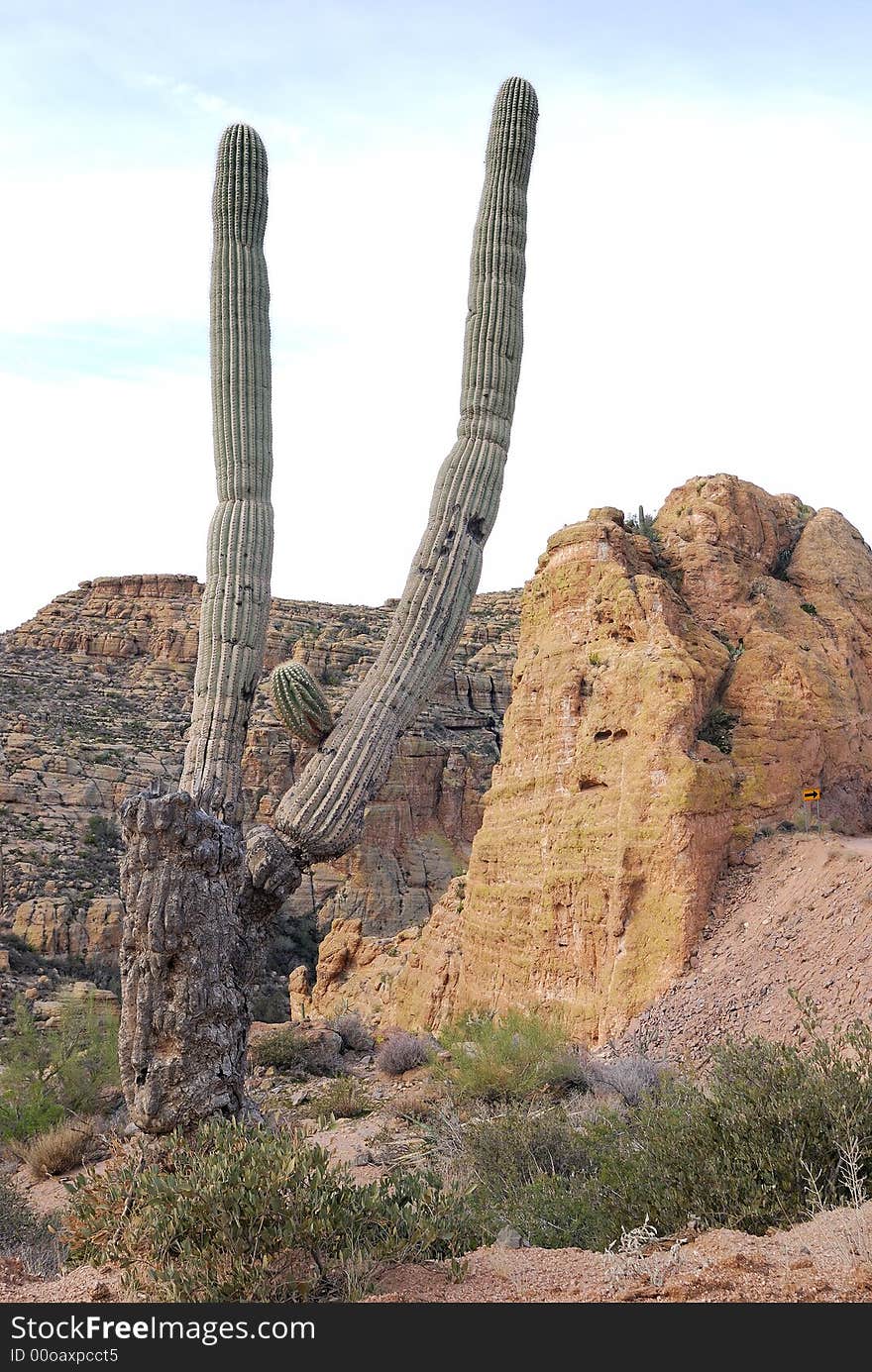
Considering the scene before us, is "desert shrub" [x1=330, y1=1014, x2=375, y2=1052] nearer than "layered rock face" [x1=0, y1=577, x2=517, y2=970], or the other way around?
"desert shrub" [x1=330, y1=1014, x2=375, y2=1052]

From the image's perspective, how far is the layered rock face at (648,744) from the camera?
51.5ft

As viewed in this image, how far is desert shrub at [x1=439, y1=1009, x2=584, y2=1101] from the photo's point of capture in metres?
13.1

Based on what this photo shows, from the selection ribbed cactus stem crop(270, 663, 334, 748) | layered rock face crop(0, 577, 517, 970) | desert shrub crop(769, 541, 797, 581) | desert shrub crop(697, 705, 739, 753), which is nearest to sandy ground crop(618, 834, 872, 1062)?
desert shrub crop(697, 705, 739, 753)

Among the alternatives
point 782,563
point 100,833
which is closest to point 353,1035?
point 782,563

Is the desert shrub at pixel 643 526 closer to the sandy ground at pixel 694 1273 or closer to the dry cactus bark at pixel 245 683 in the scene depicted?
the dry cactus bark at pixel 245 683

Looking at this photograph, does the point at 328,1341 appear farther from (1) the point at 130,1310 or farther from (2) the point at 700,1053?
(2) the point at 700,1053

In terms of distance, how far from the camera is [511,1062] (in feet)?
44.5

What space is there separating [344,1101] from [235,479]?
7.56 m

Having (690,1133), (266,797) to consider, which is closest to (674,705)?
(690,1133)

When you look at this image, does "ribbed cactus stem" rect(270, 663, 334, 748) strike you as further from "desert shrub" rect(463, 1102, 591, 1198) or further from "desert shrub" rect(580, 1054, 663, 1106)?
"desert shrub" rect(580, 1054, 663, 1106)

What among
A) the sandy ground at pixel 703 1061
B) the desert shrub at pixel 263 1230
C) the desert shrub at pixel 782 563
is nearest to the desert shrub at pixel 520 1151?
the sandy ground at pixel 703 1061

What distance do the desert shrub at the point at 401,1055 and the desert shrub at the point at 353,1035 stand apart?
1578mm

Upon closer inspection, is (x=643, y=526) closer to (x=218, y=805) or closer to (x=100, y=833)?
(x=218, y=805)

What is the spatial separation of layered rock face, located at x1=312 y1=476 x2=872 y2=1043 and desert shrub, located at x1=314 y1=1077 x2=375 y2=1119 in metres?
2.64
